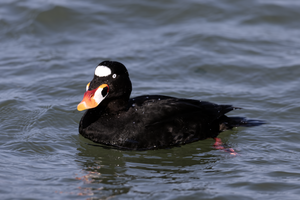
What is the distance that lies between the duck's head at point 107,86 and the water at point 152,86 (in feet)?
2.20

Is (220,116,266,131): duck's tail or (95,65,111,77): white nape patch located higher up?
(95,65,111,77): white nape patch

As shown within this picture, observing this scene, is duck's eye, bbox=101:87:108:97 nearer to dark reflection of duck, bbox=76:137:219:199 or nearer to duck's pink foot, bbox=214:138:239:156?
dark reflection of duck, bbox=76:137:219:199

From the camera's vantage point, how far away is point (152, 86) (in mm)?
8398

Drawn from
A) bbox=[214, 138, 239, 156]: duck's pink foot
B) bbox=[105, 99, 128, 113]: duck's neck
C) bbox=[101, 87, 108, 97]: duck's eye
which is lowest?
bbox=[214, 138, 239, 156]: duck's pink foot

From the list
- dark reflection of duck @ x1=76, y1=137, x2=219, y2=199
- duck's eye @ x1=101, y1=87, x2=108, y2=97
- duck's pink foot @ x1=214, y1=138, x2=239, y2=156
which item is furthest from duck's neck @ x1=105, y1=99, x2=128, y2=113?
duck's pink foot @ x1=214, y1=138, x2=239, y2=156

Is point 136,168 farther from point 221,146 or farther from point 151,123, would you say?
point 221,146

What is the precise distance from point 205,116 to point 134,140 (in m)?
1.18

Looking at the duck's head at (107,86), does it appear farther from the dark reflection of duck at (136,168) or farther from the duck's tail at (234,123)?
the duck's tail at (234,123)

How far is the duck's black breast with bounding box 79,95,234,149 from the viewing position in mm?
5900

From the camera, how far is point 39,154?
5.77m

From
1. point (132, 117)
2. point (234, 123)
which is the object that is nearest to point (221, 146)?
point (234, 123)

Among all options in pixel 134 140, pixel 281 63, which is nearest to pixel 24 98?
pixel 134 140

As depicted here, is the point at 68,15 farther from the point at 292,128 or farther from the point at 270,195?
the point at 270,195

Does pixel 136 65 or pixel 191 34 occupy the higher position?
pixel 191 34
